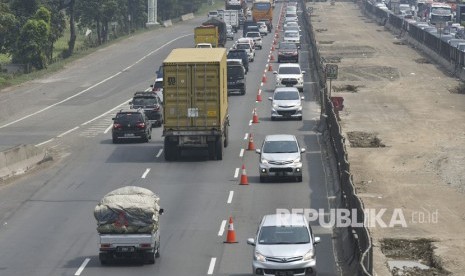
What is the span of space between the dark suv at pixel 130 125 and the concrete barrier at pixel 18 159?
16.7 ft

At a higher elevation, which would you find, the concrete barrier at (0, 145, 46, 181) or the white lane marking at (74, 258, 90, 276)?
A: the white lane marking at (74, 258, 90, 276)

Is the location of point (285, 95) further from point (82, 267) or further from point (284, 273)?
point (284, 273)

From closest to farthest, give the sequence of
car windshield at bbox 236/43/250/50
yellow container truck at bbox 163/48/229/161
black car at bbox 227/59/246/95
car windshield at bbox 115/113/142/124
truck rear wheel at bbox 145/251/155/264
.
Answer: truck rear wheel at bbox 145/251/155/264 < yellow container truck at bbox 163/48/229/161 < car windshield at bbox 115/113/142/124 < black car at bbox 227/59/246/95 < car windshield at bbox 236/43/250/50

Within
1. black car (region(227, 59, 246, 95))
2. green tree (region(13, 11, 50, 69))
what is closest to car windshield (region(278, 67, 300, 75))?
black car (region(227, 59, 246, 95))

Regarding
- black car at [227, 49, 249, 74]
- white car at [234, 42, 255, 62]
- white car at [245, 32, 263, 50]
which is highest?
black car at [227, 49, 249, 74]

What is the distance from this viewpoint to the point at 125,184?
43.0m

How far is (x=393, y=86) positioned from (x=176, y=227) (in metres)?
45.8

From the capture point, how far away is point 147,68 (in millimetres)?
91312

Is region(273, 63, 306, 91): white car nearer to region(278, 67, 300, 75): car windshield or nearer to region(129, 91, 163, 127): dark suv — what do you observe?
region(278, 67, 300, 75): car windshield

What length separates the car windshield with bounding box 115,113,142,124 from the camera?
2109 inches

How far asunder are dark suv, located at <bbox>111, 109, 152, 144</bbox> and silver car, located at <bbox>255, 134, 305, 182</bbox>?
11755mm

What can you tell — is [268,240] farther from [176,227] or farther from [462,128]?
[462,128]

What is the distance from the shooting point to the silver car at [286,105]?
200ft

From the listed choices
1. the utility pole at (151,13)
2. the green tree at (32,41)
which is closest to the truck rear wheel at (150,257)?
the green tree at (32,41)
